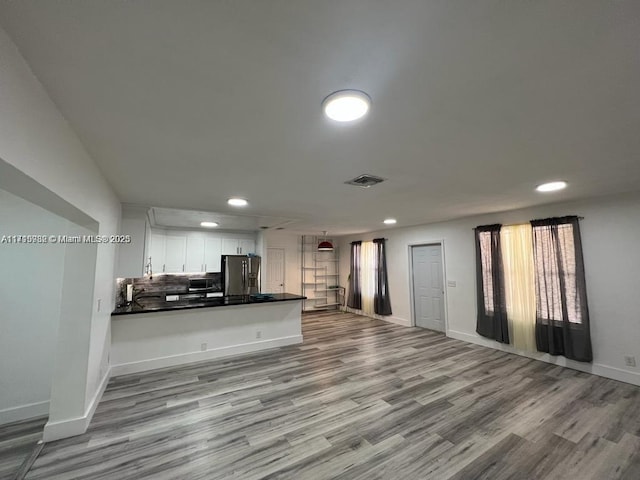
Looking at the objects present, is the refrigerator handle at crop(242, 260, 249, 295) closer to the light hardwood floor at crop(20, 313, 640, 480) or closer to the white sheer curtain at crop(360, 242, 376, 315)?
the light hardwood floor at crop(20, 313, 640, 480)

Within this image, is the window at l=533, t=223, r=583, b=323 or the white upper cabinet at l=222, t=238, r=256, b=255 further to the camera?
the white upper cabinet at l=222, t=238, r=256, b=255

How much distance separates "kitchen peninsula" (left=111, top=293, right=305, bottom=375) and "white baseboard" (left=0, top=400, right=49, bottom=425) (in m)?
0.80

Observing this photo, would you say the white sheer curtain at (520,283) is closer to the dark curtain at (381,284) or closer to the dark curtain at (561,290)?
the dark curtain at (561,290)

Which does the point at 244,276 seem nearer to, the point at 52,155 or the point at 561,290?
the point at 52,155

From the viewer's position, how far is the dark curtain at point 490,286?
4.46 m

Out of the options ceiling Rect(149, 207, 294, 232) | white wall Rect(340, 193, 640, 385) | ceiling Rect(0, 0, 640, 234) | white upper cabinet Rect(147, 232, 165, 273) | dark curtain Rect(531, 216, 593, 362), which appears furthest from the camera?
white upper cabinet Rect(147, 232, 165, 273)

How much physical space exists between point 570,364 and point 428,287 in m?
2.64

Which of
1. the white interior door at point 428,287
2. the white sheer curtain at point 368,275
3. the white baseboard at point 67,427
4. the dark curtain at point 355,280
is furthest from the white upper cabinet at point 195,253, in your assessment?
the white interior door at point 428,287

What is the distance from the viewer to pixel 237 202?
3607 mm

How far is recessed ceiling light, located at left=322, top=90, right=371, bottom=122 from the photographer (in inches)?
50.8

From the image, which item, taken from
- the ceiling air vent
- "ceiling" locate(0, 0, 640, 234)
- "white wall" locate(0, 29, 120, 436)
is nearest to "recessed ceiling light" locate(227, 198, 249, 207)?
"ceiling" locate(0, 0, 640, 234)

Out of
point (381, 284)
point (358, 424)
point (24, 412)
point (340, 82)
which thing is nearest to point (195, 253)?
point (24, 412)

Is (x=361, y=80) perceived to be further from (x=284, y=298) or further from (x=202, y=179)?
(x=284, y=298)

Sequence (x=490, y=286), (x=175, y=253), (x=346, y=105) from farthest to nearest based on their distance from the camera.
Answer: (x=175, y=253) < (x=490, y=286) < (x=346, y=105)
